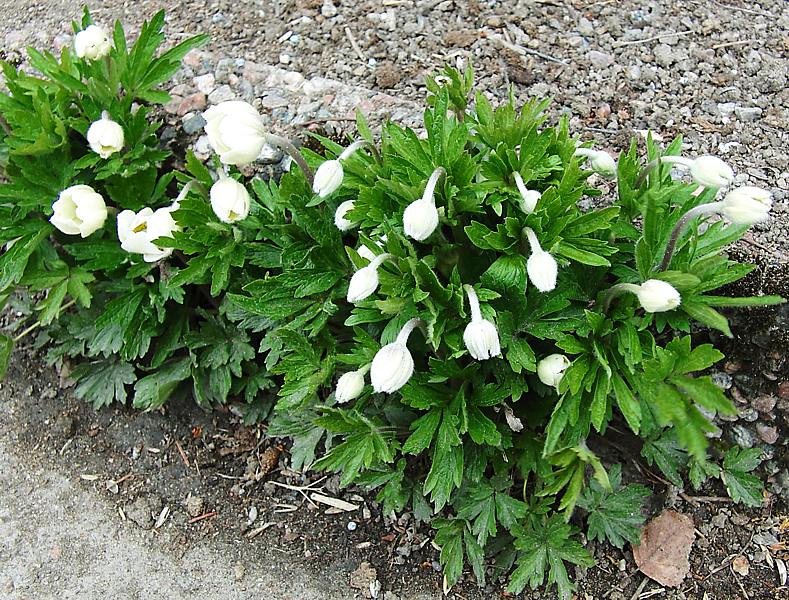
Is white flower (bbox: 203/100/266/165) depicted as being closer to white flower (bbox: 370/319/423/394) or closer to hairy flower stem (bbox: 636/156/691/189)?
white flower (bbox: 370/319/423/394)

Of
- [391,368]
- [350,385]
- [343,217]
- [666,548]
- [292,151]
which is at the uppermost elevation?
[292,151]

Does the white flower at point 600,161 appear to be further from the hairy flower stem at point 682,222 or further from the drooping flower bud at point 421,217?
the drooping flower bud at point 421,217

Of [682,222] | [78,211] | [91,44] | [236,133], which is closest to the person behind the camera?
[682,222]

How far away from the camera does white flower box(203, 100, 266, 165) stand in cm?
229

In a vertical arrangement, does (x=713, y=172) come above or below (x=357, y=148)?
above

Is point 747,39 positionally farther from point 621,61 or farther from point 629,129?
point 629,129

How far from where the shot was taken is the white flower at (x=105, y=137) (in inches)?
107

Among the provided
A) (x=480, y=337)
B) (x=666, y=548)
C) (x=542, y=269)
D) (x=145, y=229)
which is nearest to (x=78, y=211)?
(x=145, y=229)

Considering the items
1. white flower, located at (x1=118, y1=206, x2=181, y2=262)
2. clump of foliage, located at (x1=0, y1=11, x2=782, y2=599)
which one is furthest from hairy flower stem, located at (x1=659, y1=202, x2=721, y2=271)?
white flower, located at (x1=118, y1=206, x2=181, y2=262)

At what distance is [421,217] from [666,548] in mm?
1516

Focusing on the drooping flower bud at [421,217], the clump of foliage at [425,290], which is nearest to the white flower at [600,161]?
the clump of foliage at [425,290]

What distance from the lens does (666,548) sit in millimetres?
2787

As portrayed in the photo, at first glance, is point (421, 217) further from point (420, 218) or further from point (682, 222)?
point (682, 222)

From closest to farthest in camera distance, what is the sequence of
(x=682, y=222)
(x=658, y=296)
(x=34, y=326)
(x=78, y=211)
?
(x=658, y=296)
(x=682, y=222)
(x=78, y=211)
(x=34, y=326)
